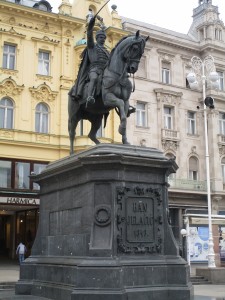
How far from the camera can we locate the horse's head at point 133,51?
32.3 feet

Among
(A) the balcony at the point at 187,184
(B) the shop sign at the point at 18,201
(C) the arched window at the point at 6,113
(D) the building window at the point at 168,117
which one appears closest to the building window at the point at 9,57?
(C) the arched window at the point at 6,113

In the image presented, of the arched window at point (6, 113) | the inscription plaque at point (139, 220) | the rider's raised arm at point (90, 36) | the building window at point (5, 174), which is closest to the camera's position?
the inscription plaque at point (139, 220)

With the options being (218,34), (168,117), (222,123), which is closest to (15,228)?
(168,117)

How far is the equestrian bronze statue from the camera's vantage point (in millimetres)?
9859

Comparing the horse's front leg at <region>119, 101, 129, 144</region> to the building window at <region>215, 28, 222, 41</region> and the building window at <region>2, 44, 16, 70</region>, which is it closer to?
the building window at <region>2, 44, 16, 70</region>

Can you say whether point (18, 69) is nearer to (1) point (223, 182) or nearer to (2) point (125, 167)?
(1) point (223, 182)

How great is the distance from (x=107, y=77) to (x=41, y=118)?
20.6m

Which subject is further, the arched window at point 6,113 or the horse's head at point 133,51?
the arched window at point 6,113

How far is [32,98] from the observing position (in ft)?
98.1

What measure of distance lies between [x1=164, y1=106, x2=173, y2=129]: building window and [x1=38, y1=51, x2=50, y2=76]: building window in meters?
9.28

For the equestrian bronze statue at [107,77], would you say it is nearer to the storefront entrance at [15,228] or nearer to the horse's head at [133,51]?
the horse's head at [133,51]

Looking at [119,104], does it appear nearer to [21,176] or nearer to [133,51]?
[133,51]

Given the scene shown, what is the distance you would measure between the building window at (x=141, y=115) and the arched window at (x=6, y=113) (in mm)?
9074

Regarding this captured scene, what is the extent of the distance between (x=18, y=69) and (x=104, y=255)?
23.0 m
